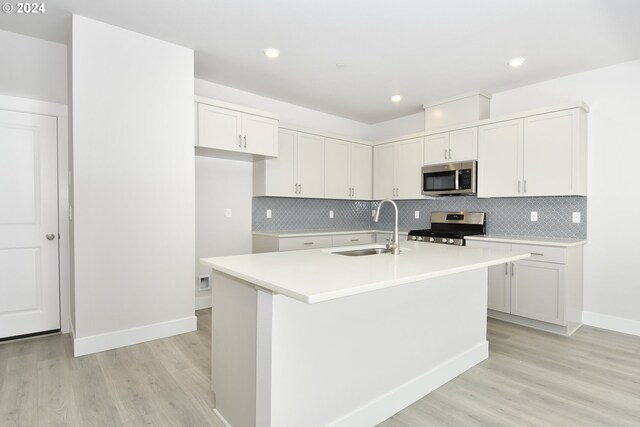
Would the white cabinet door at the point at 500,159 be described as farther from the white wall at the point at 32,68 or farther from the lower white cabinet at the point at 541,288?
the white wall at the point at 32,68

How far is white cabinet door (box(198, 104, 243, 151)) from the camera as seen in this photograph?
3.50m

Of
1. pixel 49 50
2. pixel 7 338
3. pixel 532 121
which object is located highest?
pixel 49 50

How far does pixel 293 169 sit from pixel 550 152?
9.40 feet

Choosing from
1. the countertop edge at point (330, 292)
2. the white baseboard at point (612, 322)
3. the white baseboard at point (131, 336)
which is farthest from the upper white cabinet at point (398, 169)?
the white baseboard at point (131, 336)

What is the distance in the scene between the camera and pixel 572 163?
3420 mm

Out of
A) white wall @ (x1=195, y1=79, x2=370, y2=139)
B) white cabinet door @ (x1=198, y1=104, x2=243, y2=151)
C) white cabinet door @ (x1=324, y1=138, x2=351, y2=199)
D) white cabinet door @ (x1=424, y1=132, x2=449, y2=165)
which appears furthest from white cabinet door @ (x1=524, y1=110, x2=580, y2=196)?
white cabinet door @ (x1=198, y1=104, x2=243, y2=151)

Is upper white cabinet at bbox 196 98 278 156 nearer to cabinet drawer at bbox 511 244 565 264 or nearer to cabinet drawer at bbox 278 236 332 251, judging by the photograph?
cabinet drawer at bbox 278 236 332 251

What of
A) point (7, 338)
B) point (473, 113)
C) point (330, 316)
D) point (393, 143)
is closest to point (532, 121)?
point (473, 113)

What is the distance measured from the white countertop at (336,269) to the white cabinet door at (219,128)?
72.0 inches

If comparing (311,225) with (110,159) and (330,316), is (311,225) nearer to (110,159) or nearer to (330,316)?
(110,159)

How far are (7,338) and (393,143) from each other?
4.80m

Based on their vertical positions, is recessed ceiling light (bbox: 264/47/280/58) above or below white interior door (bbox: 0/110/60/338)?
above

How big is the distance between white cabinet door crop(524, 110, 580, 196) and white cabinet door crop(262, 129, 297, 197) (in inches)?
105

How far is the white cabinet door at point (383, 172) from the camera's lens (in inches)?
203
